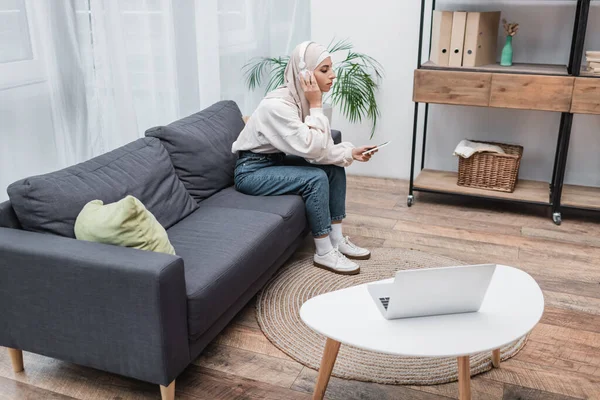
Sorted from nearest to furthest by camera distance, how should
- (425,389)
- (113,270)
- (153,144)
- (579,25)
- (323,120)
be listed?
(113,270) → (425,389) → (153,144) → (323,120) → (579,25)

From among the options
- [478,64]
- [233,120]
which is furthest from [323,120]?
[478,64]

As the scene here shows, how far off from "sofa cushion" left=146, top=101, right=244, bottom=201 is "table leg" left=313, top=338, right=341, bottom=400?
1172mm

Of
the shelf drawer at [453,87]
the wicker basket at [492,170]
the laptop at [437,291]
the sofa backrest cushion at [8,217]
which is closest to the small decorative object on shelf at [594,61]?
the shelf drawer at [453,87]

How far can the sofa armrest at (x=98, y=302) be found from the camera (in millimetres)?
1705

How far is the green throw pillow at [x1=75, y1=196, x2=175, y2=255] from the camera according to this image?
6.02 ft

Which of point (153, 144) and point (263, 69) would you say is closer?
point (153, 144)

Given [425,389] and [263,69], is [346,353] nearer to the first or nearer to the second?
[425,389]

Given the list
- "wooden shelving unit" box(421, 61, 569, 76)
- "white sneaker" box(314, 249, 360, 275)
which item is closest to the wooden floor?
"white sneaker" box(314, 249, 360, 275)

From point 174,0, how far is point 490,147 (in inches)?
78.5

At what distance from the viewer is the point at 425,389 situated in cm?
196

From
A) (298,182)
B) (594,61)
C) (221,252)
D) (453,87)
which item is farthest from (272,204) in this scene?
(594,61)

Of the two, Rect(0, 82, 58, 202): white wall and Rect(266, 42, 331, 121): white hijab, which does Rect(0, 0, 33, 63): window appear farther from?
Rect(266, 42, 331, 121): white hijab

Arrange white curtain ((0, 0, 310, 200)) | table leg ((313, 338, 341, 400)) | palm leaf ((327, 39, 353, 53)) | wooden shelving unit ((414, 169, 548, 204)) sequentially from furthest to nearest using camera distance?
palm leaf ((327, 39, 353, 53))
wooden shelving unit ((414, 169, 548, 204))
white curtain ((0, 0, 310, 200))
table leg ((313, 338, 341, 400))

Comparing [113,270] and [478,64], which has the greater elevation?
[478,64]
